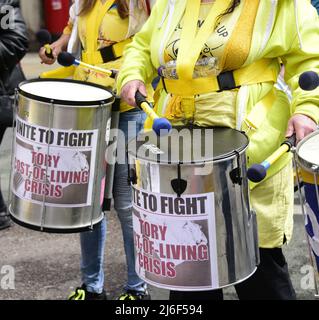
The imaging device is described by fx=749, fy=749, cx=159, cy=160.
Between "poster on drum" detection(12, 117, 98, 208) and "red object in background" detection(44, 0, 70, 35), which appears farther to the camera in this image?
"red object in background" detection(44, 0, 70, 35)

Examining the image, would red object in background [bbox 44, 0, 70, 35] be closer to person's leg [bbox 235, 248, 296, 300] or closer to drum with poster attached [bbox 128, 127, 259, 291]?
person's leg [bbox 235, 248, 296, 300]

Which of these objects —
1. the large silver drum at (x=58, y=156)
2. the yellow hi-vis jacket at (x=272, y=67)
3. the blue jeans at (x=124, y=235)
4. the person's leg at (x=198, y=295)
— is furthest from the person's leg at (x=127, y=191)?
the person's leg at (x=198, y=295)

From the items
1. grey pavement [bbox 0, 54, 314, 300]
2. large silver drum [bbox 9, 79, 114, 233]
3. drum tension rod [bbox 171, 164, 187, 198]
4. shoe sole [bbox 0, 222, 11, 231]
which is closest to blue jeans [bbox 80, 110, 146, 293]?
grey pavement [bbox 0, 54, 314, 300]

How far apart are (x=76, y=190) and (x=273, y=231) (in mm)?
804

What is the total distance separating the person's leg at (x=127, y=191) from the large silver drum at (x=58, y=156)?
371mm

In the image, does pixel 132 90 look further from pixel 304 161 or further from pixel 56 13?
pixel 56 13

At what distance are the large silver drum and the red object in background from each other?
7.92m

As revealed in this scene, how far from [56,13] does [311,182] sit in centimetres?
896

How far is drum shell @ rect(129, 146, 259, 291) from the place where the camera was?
2367 mm

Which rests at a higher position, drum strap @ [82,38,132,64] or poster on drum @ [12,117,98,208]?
drum strap @ [82,38,132,64]

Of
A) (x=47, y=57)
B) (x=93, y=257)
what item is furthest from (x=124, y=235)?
(x=47, y=57)

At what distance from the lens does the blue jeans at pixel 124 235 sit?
3.52 metres

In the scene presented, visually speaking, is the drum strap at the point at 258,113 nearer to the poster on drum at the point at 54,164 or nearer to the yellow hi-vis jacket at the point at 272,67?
the yellow hi-vis jacket at the point at 272,67
